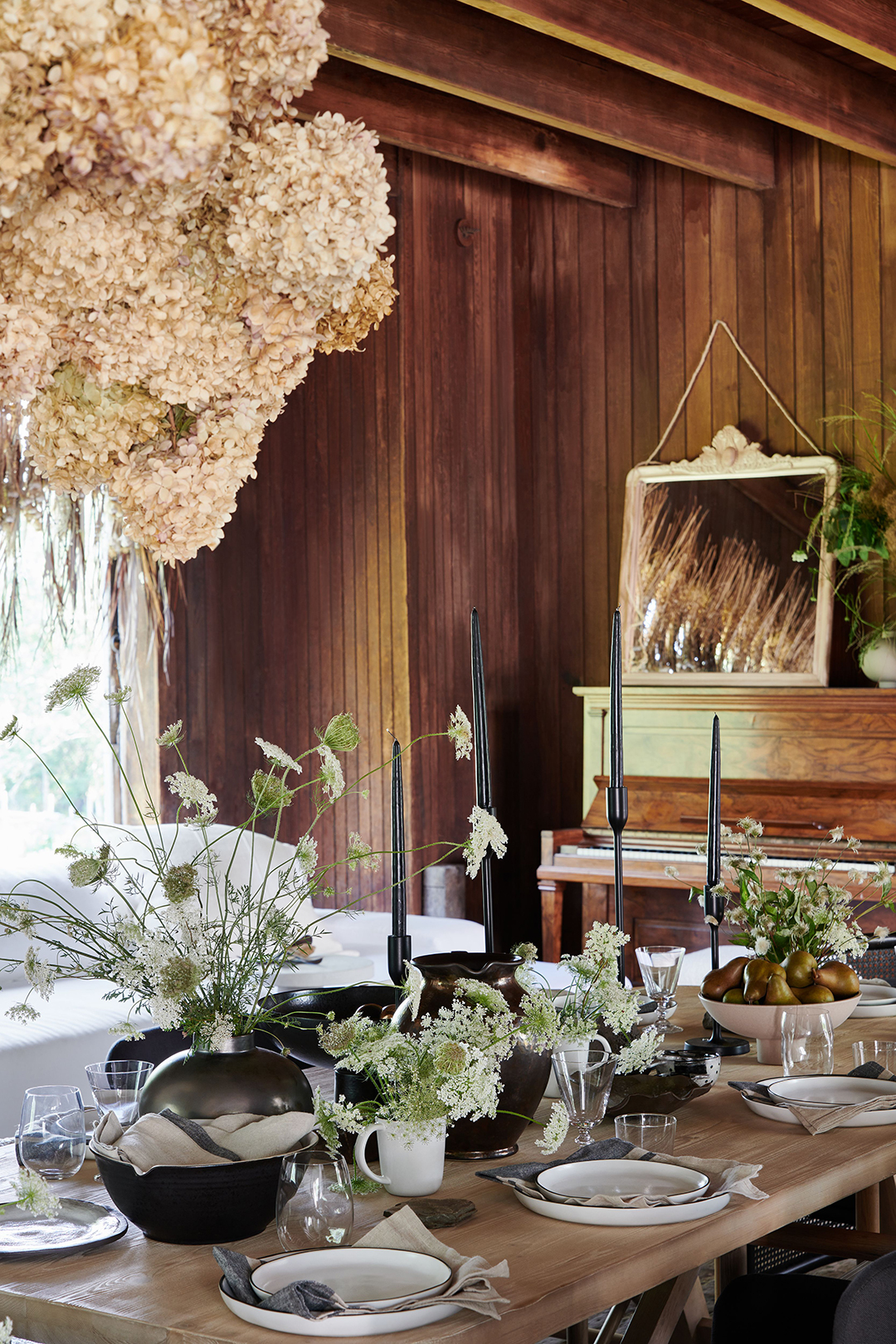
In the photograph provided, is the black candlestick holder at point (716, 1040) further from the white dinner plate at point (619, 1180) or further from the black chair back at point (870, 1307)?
the black chair back at point (870, 1307)

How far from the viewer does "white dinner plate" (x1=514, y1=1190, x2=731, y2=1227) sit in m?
1.49

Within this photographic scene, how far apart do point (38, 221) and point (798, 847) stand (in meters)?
4.15

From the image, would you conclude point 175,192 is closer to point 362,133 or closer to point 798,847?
point 362,133

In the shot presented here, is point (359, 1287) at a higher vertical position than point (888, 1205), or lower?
higher

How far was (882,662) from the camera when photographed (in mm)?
5141

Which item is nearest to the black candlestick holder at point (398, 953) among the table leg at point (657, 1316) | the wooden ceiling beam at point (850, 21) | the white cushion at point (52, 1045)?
the table leg at point (657, 1316)

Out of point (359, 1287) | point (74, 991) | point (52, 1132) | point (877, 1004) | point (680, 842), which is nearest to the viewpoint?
point (359, 1287)

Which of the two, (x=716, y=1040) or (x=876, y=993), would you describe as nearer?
(x=716, y=1040)

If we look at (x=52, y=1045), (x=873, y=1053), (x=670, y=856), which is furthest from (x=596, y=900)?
(x=873, y=1053)

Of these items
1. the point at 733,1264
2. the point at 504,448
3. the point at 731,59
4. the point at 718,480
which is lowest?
the point at 733,1264

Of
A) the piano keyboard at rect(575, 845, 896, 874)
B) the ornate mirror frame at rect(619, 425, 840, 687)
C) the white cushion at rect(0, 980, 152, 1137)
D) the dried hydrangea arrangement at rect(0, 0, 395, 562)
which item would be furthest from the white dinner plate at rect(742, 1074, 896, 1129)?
the ornate mirror frame at rect(619, 425, 840, 687)

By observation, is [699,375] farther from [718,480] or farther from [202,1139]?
[202,1139]

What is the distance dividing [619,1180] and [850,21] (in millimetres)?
3219

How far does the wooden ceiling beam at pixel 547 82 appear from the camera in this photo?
4.25m
